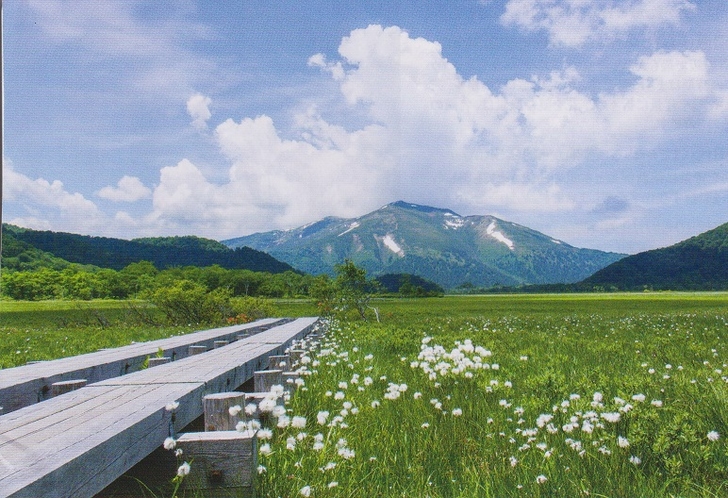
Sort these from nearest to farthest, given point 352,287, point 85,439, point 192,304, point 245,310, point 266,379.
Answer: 1. point 85,439
2. point 266,379
3. point 192,304
4. point 245,310
5. point 352,287

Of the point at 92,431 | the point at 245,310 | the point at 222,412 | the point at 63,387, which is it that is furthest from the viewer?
the point at 245,310

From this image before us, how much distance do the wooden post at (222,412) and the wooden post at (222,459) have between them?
376 millimetres

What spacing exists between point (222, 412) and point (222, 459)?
458 mm

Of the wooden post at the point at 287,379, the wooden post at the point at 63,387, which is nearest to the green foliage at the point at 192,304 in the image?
the wooden post at the point at 287,379

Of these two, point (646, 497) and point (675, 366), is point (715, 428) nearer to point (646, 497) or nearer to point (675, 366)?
point (646, 497)

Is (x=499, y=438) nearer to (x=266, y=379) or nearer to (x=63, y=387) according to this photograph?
(x=266, y=379)

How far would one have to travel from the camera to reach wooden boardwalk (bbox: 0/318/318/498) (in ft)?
6.44

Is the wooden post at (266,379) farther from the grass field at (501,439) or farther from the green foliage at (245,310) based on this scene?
the green foliage at (245,310)

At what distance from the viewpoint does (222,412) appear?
3428 millimetres

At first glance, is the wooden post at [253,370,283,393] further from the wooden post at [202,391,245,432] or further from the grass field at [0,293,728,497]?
the wooden post at [202,391,245,432]

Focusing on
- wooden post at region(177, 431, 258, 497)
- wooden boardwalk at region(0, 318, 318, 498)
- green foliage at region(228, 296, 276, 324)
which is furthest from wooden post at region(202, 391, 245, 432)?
green foliage at region(228, 296, 276, 324)

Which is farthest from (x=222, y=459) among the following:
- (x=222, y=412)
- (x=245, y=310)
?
(x=245, y=310)

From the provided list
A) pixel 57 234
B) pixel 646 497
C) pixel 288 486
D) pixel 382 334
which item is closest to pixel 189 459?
pixel 288 486

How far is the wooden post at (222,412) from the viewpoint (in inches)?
134
